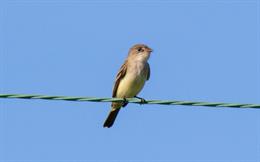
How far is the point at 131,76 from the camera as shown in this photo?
1162cm

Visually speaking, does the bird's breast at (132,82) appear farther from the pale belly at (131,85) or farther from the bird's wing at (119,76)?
the bird's wing at (119,76)

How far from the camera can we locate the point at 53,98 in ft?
25.1

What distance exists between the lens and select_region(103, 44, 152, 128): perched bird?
11562 millimetres

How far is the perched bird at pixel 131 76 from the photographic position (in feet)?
37.9

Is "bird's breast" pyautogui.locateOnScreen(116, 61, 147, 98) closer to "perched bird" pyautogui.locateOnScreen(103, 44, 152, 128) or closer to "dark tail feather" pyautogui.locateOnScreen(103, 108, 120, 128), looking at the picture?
"perched bird" pyautogui.locateOnScreen(103, 44, 152, 128)

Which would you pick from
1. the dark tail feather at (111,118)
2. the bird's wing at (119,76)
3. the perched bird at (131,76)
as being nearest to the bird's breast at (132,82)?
the perched bird at (131,76)

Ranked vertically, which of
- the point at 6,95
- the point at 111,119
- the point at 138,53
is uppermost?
the point at 138,53

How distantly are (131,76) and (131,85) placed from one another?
0.61ft

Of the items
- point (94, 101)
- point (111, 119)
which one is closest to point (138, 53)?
point (111, 119)

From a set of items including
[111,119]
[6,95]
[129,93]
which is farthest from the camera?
[111,119]

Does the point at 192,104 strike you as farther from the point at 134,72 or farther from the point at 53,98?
the point at 134,72

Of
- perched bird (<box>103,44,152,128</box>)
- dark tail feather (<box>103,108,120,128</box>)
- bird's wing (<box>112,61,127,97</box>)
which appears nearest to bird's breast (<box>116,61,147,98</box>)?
perched bird (<box>103,44,152,128</box>)

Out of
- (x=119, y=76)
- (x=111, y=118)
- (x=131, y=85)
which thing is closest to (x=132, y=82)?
(x=131, y=85)

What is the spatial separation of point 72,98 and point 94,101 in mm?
324
